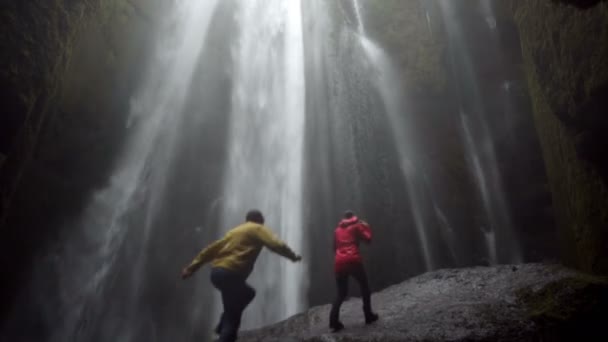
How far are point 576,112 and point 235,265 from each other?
5500 mm

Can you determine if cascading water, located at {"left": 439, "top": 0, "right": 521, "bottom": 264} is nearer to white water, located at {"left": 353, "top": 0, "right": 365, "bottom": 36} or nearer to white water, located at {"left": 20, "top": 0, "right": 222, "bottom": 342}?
white water, located at {"left": 353, "top": 0, "right": 365, "bottom": 36}

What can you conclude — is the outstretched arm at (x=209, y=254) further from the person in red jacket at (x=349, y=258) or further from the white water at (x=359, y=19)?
the white water at (x=359, y=19)

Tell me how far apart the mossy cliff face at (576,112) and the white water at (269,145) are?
30.9 feet

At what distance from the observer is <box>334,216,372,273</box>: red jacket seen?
557 cm

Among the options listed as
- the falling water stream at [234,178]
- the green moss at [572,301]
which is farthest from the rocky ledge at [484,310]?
the falling water stream at [234,178]

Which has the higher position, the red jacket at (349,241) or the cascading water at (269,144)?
the cascading water at (269,144)

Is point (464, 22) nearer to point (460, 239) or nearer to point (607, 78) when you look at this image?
point (460, 239)

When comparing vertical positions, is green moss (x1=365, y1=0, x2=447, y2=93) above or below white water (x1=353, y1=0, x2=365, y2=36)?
below

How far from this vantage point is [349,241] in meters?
5.64

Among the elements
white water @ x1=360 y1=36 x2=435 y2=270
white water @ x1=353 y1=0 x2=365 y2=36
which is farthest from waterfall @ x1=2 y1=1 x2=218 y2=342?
white water @ x1=360 y1=36 x2=435 y2=270

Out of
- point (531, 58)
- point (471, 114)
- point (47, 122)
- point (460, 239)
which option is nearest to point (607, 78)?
point (531, 58)

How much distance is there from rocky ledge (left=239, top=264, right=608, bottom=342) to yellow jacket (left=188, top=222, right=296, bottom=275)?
1703 mm

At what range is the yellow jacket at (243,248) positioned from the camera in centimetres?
429

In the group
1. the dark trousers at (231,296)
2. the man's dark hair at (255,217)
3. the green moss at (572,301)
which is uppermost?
the man's dark hair at (255,217)
